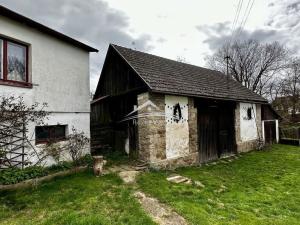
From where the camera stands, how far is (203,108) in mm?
10922

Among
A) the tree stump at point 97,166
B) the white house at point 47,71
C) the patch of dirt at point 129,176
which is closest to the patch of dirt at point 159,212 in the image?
the patch of dirt at point 129,176

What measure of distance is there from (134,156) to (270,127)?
13705mm

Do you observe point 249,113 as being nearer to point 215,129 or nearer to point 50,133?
point 215,129

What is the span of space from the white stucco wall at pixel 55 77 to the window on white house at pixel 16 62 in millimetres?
225

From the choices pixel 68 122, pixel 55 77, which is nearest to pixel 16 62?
pixel 55 77

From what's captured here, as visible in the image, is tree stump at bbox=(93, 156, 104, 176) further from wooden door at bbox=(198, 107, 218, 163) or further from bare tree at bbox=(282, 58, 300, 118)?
bare tree at bbox=(282, 58, 300, 118)

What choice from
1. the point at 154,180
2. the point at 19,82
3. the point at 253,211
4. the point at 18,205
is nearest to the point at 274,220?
the point at 253,211

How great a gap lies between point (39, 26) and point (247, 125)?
44.2 ft

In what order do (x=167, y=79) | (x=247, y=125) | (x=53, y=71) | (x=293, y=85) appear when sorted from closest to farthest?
(x=53, y=71), (x=167, y=79), (x=247, y=125), (x=293, y=85)

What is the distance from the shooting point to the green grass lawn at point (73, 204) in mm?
4250

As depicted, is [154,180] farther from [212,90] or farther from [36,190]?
[212,90]

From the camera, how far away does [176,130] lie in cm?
925

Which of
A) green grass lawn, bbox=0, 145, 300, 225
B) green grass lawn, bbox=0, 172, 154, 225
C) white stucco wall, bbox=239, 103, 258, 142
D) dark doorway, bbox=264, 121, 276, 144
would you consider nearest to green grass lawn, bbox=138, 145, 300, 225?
green grass lawn, bbox=0, 145, 300, 225

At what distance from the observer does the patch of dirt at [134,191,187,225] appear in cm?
433
